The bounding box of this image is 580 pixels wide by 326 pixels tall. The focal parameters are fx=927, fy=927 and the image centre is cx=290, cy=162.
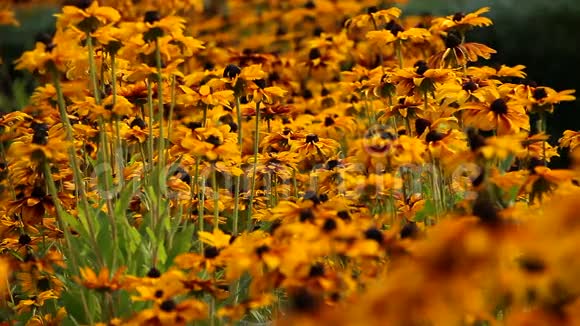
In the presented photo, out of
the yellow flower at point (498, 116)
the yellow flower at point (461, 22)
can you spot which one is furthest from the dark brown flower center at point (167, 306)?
the yellow flower at point (461, 22)

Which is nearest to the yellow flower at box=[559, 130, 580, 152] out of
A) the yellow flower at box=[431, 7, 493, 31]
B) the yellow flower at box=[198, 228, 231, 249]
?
the yellow flower at box=[431, 7, 493, 31]

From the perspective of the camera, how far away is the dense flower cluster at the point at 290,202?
1536 millimetres

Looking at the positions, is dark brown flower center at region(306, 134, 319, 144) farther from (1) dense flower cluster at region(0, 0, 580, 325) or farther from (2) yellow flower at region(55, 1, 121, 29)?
(2) yellow flower at region(55, 1, 121, 29)

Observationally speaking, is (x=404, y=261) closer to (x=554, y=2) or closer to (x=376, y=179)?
(x=376, y=179)

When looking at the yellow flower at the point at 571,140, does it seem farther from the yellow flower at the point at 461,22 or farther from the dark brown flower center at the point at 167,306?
the dark brown flower center at the point at 167,306

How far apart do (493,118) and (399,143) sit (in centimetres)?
39

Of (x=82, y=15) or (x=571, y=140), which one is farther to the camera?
(x=571, y=140)

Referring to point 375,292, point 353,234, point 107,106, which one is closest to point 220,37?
point 107,106

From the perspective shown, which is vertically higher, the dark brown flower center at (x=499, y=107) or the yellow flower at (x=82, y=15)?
the yellow flower at (x=82, y=15)

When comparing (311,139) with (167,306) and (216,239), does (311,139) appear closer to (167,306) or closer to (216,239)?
(216,239)

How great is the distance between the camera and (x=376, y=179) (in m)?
2.53

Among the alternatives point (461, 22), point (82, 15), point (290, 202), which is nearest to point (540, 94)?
point (461, 22)

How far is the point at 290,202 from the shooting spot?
2521mm

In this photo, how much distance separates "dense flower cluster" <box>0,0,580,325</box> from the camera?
5.04 feet
